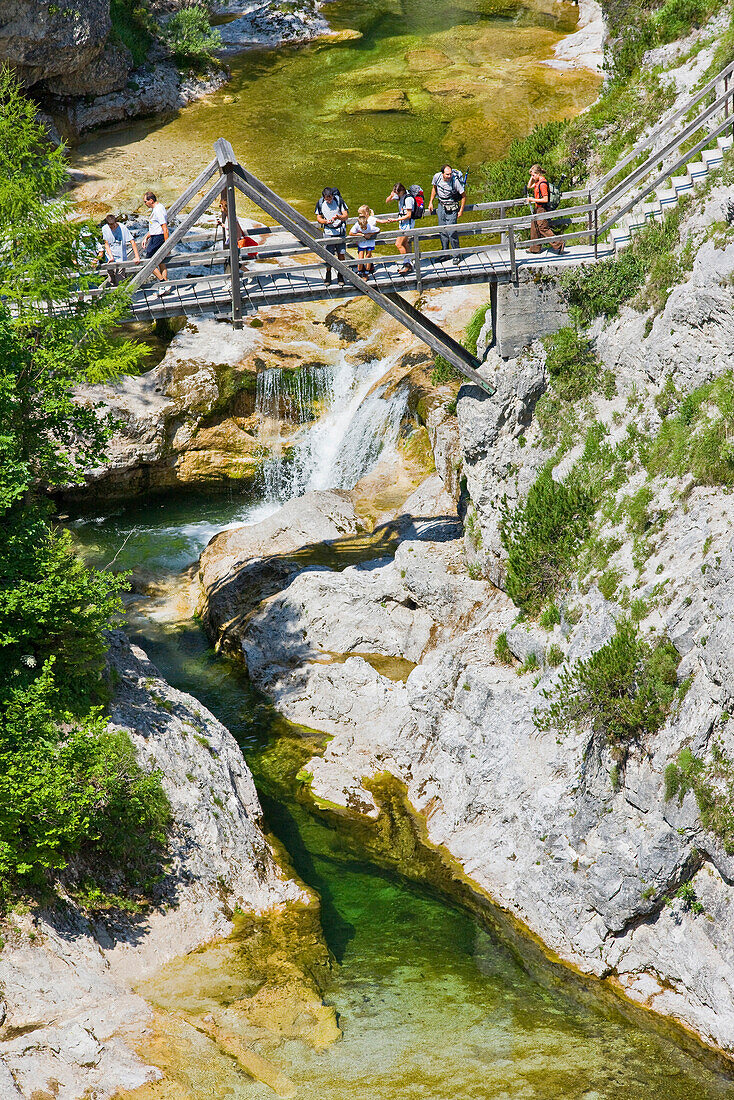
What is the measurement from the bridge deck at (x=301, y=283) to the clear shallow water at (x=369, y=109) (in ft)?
46.8

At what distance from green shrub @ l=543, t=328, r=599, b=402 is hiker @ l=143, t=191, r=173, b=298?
27.6 feet

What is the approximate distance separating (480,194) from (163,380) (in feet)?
44.3

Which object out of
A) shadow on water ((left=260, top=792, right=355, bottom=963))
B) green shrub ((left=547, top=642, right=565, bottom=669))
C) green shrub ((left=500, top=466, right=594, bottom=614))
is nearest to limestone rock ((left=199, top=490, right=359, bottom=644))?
shadow on water ((left=260, top=792, right=355, bottom=963))

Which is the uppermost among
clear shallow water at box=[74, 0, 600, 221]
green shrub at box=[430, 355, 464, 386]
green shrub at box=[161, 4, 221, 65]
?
green shrub at box=[161, 4, 221, 65]

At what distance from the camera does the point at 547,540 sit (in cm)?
2048

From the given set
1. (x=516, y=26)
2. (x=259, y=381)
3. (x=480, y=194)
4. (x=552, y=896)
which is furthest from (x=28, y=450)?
(x=516, y=26)

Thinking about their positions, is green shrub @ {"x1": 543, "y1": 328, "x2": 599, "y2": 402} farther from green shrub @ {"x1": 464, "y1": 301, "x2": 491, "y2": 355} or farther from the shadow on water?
the shadow on water

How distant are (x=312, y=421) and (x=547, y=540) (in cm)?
1274

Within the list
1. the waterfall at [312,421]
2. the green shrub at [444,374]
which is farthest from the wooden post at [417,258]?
the waterfall at [312,421]

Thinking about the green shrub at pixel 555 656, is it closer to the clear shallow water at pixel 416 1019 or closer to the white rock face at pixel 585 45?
the clear shallow water at pixel 416 1019

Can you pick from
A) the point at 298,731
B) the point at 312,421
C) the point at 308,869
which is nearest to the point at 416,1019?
the point at 308,869

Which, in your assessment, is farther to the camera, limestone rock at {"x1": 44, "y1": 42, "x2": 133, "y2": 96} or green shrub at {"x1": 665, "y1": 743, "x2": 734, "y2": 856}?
limestone rock at {"x1": 44, "y1": 42, "x2": 133, "y2": 96}

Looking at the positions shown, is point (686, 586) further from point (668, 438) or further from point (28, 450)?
point (28, 450)

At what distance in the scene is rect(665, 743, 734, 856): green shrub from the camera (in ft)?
49.5
